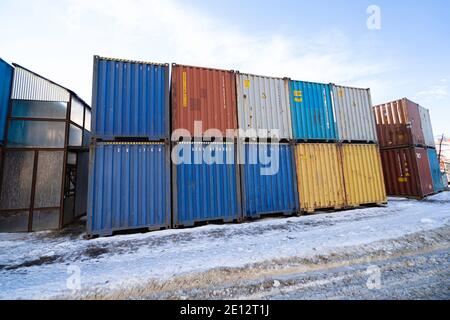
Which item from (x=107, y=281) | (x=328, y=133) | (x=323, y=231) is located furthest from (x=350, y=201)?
(x=107, y=281)

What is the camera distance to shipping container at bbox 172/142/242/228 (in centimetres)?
693

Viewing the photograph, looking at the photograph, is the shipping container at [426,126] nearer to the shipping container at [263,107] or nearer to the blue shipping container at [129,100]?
the shipping container at [263,107]

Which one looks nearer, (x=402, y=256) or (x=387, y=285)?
(x=387, y=285)

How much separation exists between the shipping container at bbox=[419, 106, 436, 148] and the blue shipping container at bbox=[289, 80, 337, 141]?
9115 millimetres

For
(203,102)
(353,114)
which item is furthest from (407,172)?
(203,102)

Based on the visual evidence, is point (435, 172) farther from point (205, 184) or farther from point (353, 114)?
point (205, 184)

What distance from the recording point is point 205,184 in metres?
7.18

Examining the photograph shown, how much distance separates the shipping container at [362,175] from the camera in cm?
891

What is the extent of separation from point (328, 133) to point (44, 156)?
12249 mm

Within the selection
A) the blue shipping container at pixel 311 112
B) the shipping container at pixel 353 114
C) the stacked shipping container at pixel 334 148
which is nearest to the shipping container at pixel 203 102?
the blue shipping container at pixel 311 112

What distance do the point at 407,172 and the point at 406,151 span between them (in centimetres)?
127

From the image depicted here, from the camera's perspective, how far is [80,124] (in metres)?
9.16
